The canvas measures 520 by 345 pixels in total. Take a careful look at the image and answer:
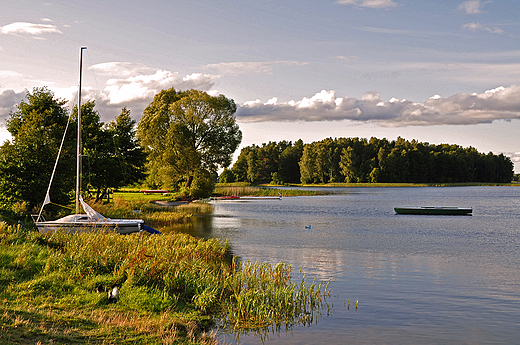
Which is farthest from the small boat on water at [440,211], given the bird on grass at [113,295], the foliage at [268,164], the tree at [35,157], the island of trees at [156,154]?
the foliage at [268,164]

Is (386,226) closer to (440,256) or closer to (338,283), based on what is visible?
(440,256)

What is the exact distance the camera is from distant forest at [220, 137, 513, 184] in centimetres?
16162

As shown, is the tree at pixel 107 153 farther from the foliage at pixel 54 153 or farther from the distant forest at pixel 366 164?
the distant forest at pixel 366 164

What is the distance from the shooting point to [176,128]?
63781 mm

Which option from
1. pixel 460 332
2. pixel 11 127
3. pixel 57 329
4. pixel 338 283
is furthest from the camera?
pixel 11 127

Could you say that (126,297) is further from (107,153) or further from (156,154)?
(156,154)

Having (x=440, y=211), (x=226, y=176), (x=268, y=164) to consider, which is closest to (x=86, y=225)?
(x=440, y=211)

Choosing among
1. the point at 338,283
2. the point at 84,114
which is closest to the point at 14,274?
the point at 338,283

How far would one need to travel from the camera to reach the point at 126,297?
36.6 feet

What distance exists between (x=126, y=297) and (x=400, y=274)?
476 inches

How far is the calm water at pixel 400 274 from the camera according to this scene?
11.5 meters

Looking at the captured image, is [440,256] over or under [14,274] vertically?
under

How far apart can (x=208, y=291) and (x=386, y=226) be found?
94.2ft

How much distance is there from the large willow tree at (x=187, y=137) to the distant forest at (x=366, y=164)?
3115 inches
